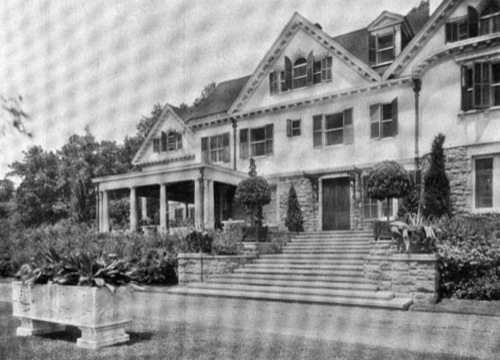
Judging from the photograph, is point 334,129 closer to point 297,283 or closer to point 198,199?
point 198,199

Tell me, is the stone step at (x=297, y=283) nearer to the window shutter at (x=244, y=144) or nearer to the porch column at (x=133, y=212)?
the porch column at (x=133, y=212)

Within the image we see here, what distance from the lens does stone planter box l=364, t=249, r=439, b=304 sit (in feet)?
34.6

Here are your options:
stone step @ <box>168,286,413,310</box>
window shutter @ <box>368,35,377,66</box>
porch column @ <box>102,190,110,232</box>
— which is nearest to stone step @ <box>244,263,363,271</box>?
stone step @ <box>168,286,413,310</box>

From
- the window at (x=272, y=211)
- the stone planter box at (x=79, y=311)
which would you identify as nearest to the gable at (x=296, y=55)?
the window at (x=272, y=211)

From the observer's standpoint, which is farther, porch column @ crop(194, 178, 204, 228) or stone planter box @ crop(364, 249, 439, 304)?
porch column @ crop(194, 178, 204, 228)

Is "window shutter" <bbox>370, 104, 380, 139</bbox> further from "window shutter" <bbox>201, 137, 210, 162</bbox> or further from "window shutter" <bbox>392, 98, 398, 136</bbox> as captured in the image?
"window shutter" <bbox>201, 137, 210, 162</bbox>

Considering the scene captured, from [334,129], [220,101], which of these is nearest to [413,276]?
[334,129]

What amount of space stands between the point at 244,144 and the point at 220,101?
360 centimetres

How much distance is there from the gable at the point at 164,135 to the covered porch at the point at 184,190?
2720 millimetres

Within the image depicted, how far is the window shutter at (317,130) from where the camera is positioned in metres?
20.7

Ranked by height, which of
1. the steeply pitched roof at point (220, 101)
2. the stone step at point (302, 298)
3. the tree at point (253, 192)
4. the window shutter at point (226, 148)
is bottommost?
the stone step at point (302, 298)

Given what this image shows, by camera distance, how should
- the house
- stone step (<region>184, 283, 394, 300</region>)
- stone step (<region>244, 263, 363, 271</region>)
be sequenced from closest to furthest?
stone step (<region>184, 283, 394, 300</region>) < stone step (<region>244, 263, 363, 271</region>) < the house

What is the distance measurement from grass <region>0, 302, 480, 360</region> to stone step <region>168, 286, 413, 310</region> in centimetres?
342

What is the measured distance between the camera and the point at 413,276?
10766 millimetres
